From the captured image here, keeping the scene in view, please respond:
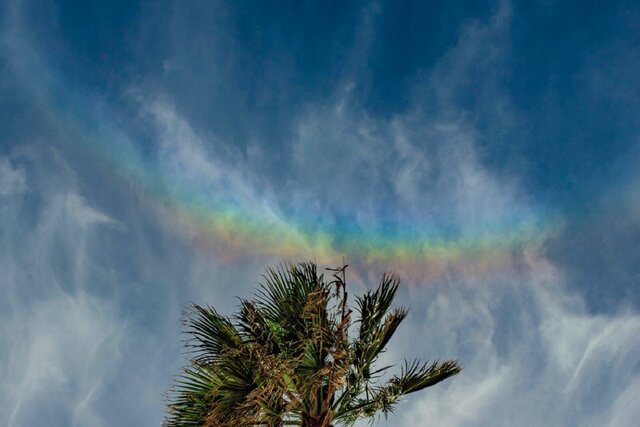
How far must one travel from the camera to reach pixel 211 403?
841cm

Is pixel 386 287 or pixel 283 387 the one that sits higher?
pixel 386 287

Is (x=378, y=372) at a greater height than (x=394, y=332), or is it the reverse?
(x=394, y=332)

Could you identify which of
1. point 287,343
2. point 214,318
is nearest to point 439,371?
point 287,343

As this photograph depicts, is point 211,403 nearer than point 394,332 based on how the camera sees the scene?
Yes

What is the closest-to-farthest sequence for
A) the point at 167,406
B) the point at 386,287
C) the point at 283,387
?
the point at 283,387 → the point at 167,406 → the point at 386,287

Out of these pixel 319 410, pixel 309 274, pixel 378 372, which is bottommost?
pixel 319 410

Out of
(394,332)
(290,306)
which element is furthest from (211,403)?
(394,332)

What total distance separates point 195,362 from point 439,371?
13.1 feet

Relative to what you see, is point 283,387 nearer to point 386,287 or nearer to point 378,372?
point 378,372

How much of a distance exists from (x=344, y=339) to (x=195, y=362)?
2.38 meters

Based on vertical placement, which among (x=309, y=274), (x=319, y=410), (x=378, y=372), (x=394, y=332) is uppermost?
(x=309, y=274)

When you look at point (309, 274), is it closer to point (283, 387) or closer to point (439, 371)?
point (283, 387)

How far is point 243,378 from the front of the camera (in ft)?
28.1

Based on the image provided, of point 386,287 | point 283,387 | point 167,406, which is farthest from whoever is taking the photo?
point 386,287
